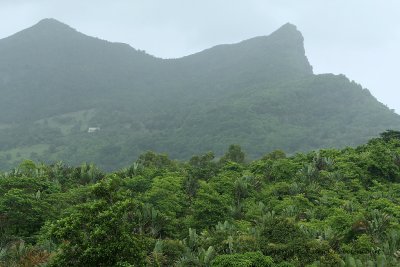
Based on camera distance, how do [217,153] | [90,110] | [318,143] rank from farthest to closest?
1. [90,110]
2. [318,143]
3. [217,153]

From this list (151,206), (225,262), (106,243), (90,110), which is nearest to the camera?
(106,243)

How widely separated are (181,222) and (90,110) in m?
152

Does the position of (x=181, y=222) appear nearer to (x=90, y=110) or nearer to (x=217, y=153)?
(x=217, y=153)

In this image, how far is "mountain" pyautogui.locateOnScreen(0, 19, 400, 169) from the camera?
11582 cm

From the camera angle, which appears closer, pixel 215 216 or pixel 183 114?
pixel 215 216

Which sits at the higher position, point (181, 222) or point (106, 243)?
point (106, 243)

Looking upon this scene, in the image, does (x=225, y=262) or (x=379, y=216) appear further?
(x=379, y=216)

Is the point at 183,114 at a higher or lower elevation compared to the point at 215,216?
lower

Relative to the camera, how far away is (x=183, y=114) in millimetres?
146375

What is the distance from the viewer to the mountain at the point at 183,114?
380 ft

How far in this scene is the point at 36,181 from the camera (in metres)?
30.8

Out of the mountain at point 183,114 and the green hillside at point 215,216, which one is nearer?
the green hillside at point 215,216

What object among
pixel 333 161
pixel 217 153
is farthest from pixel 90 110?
pixel 333 161

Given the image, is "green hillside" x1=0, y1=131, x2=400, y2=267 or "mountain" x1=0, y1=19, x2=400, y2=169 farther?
"mountain" x1=0, y1=19, x2=400, y2=169
